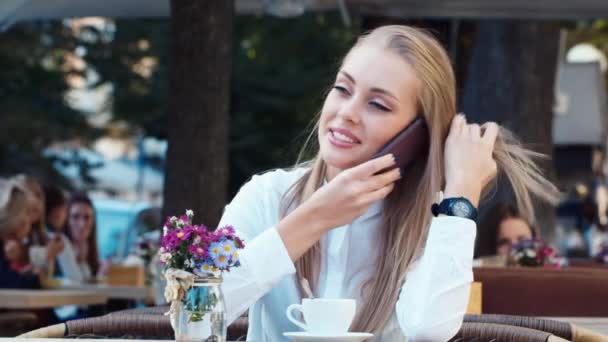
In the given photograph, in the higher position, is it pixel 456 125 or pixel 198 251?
pixel 456 125

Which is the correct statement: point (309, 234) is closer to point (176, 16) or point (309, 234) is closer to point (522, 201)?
point (522, 201)

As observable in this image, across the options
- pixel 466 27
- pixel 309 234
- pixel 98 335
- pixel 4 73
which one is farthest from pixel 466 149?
pixel 4 73

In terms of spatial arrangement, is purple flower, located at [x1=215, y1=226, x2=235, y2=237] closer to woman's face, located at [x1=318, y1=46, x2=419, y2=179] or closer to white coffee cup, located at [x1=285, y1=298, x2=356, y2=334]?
white coffee cup, located at [x1=285, y1=298, x2=356, y2=334]

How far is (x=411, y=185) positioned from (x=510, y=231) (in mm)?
5770

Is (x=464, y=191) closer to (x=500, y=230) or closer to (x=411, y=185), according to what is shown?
(x=411, y=185)

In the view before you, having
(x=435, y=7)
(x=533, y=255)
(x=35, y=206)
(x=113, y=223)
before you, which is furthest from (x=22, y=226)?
(x=113, y=223)

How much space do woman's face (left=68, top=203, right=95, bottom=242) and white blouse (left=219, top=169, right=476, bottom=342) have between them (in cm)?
764

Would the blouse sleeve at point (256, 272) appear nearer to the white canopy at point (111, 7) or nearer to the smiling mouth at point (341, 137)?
the smiling mouth at point (341, 137)

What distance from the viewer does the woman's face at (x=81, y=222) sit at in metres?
11.1

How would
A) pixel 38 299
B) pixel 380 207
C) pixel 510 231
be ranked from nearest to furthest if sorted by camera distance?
pixel 380 207 → pixel 38 299 → pixel 510 231

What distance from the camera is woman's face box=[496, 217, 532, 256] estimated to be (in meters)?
9.08

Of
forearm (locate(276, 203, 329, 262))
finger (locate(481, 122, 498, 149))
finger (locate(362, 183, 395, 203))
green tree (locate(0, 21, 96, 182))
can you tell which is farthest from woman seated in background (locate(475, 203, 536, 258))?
green tree (locate(0, 21, 96, 182))

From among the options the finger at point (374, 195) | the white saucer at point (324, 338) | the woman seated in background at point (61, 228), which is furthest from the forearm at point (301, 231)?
the woman seated in background at point (61, 228)

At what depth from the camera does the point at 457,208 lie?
10.5 feet
